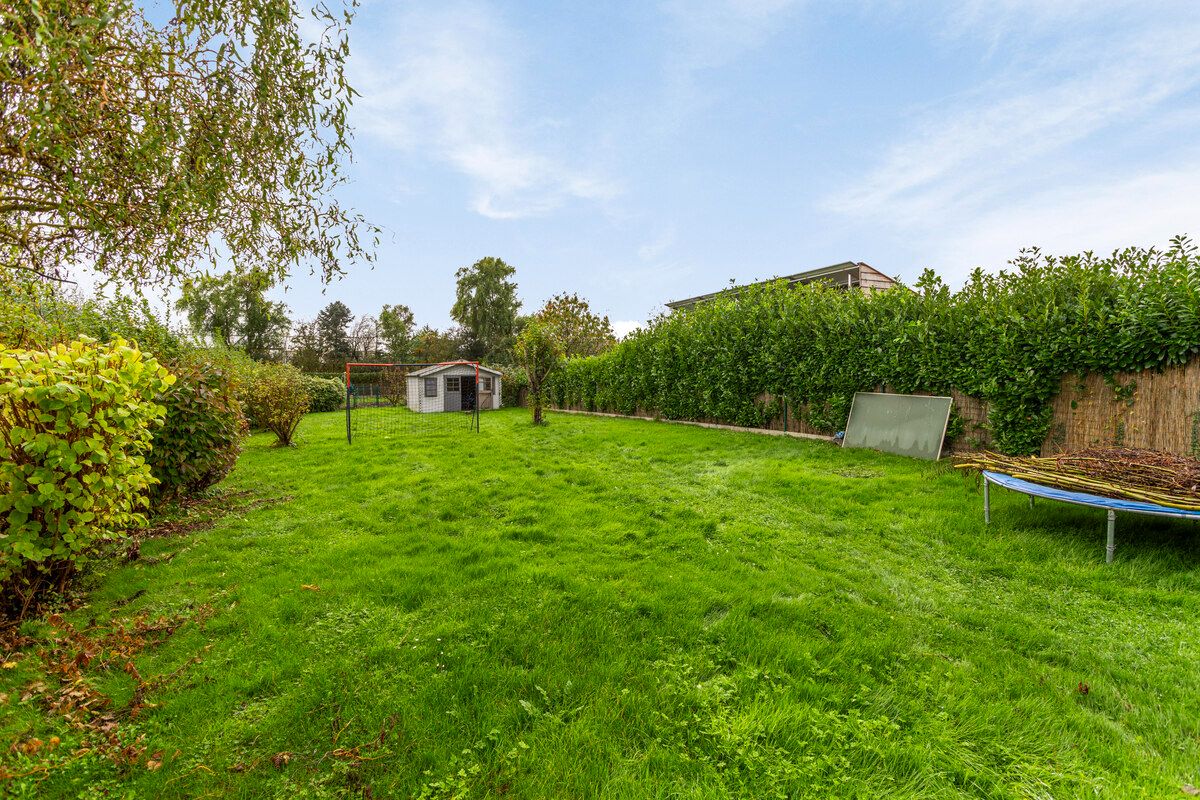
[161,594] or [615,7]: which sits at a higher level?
[615,7]

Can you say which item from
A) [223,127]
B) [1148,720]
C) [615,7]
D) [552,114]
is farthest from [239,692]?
[552,114]

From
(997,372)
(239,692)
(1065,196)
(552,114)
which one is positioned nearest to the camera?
(239,692)

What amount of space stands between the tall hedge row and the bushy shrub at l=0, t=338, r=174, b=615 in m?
9.54

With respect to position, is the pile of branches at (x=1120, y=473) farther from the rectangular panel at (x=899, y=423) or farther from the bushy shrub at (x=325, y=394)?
the bushy shrub at (x=325, y=394)

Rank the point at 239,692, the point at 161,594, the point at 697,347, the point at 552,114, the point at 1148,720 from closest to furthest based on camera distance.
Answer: the point at 1148,720 → the point at 239,692 → the point at 161,594 → the point at 552,114 → the point at 697,347

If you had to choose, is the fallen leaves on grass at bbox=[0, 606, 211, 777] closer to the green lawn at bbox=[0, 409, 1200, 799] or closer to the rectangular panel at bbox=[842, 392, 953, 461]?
the green lawn at bbox=[0, 409, 1200, 799]

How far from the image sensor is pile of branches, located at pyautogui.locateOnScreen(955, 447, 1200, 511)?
3648mm

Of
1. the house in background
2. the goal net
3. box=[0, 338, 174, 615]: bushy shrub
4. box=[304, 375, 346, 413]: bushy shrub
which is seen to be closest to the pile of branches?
box=[0, 338, 174, 615]: bushy shrub

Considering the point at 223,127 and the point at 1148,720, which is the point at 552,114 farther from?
the point at 1148,720

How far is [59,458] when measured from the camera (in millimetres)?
2662

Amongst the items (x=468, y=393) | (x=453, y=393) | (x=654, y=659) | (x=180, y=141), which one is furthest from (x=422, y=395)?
(x=654, y=659)

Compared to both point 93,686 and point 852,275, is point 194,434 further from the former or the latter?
point 852,275

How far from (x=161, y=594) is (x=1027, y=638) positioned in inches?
224

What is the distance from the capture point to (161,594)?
10.9 feet
